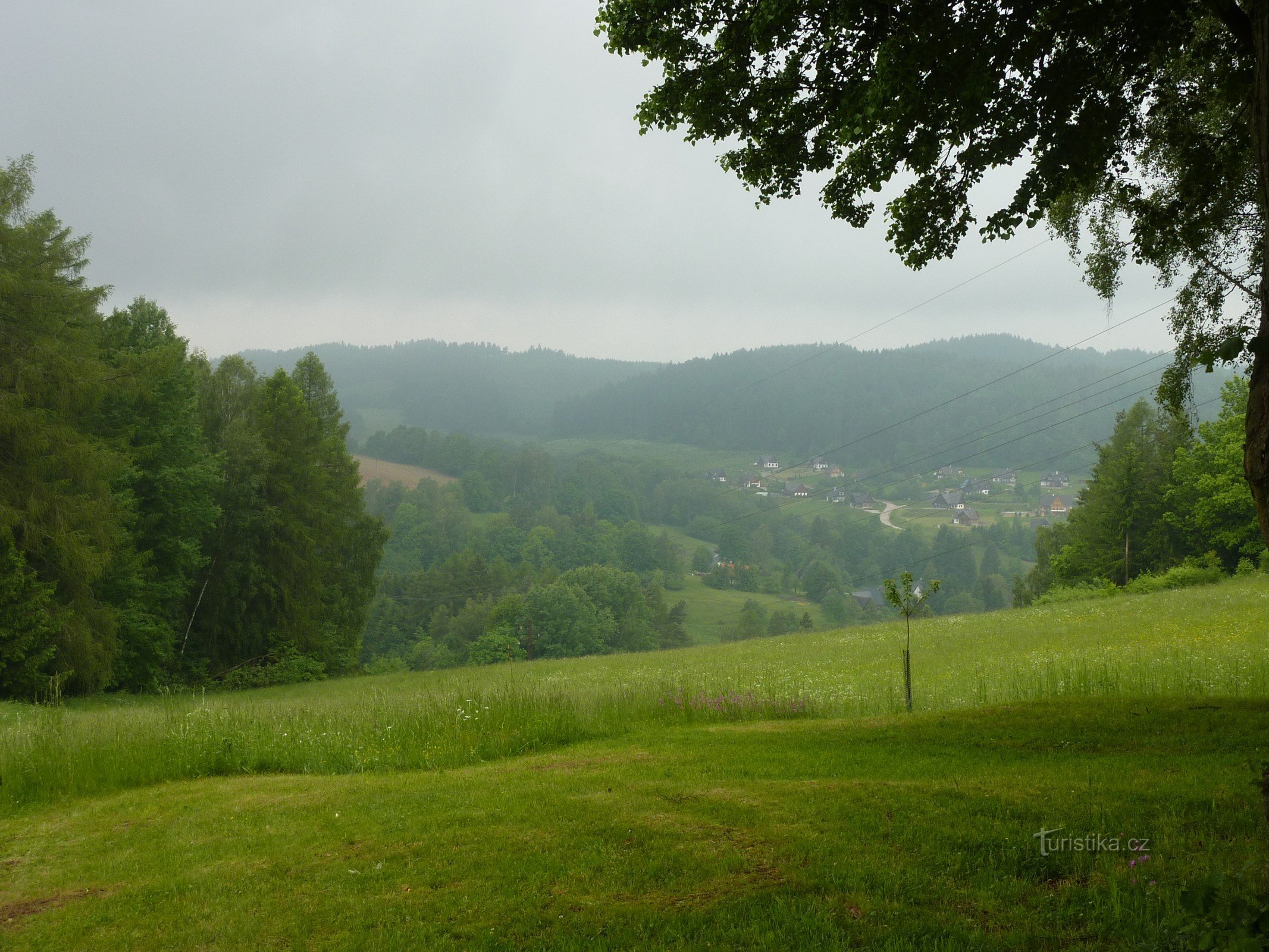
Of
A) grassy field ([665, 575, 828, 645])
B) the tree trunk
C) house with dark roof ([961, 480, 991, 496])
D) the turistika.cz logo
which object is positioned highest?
the tree trunk

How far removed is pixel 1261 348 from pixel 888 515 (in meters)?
168

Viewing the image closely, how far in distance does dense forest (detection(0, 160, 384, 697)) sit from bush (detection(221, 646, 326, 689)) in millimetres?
191

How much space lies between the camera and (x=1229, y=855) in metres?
→ 4.95

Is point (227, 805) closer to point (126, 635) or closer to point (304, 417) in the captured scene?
point (126, 635)

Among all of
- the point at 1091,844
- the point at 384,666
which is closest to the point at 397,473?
the point at 384,666

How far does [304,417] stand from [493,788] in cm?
4412

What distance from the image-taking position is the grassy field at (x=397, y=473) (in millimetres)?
141625

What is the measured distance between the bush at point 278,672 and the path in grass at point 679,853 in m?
36.3

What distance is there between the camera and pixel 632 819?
6770 millimetres

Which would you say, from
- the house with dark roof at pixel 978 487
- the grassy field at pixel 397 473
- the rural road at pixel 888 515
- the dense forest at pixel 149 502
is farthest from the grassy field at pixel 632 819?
the house with dark roof at pixel 978 487

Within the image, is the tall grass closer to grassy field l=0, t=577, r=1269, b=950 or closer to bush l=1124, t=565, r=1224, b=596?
grassy field l=0, t=577, r=1269, b=950

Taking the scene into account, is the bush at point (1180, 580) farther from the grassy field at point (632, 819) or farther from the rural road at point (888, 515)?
the rural road at point (888, 515)

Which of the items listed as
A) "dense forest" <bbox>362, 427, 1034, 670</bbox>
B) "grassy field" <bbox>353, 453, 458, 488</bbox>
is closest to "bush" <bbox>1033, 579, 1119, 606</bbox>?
"dense forest" <bbox>362, 427, 1034, 670</bbox>

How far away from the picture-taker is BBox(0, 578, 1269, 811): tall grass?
10.8 metres
